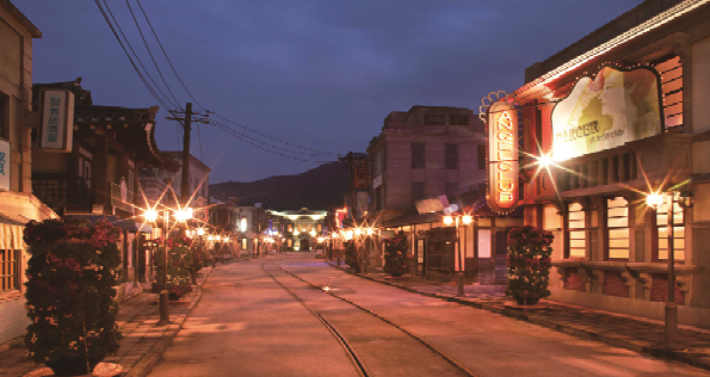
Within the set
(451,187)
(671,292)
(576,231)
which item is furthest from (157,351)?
(451,187)

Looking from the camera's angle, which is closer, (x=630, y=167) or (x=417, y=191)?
(x=630, y=167)

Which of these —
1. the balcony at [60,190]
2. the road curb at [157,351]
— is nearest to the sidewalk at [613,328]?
the road curb at [157,351]

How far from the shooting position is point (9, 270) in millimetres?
14117

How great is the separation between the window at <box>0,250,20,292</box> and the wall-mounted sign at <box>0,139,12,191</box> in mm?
1723

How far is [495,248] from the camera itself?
106 ft

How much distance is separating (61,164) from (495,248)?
72.2 ft

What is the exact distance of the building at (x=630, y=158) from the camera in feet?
50.3

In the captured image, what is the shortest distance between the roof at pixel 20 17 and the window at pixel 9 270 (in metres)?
5.52

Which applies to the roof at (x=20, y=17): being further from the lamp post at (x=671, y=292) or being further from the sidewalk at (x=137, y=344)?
the lamp post at (x=671, y=292)

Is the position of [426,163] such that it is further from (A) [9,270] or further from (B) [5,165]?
(B) [5,165]

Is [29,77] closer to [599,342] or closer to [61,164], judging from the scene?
[61,164]

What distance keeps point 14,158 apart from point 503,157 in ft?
52.8

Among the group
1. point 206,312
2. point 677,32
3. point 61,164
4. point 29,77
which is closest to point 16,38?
point 29,77

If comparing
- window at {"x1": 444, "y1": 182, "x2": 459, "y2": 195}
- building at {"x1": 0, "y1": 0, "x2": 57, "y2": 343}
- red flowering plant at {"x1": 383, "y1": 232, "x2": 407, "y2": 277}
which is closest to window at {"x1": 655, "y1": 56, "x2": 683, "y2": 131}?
building at {"x1": 0, "y1": 0, "x2": 57, "y2": 343}
